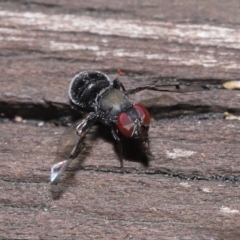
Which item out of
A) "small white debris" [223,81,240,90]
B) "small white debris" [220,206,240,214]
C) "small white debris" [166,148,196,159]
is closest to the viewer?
"small white debris" [220,206,240,214]

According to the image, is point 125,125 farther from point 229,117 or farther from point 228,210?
point 228,210

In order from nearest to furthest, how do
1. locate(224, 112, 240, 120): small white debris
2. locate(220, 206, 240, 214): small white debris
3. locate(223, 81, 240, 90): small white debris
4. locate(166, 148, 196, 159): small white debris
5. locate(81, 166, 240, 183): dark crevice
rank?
1. locate(220, 206, 240, 214): small white debris
2. locate(81, 166, 240, 183): dark crevice
3. locate(166, 148, 196, 159): small white debris
4. locate(224, 112, 240, 120): small white debris
5. locate(223, 81, 240, 90): small white debris

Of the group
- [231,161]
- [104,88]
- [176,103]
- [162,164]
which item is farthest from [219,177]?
[104,88]

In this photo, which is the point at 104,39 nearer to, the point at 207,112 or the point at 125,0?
the point at 125,0

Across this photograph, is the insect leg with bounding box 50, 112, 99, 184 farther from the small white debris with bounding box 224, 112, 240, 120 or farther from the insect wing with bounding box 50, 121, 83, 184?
the small white debris with bounding box 224, 112, 240, 120

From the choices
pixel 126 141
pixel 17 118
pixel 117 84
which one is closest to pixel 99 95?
pixel 117 84

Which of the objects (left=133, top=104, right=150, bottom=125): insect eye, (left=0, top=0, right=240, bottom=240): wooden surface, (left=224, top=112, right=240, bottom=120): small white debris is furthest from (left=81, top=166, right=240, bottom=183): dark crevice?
(left=224, top=112, right=240, bottom=120): small white debris

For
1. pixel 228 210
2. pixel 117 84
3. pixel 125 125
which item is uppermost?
pixel 117 84
